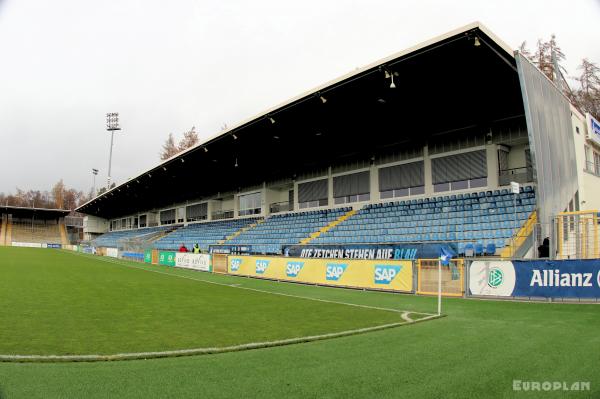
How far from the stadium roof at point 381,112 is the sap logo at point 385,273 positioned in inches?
310

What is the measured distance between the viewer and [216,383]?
4.35 meters

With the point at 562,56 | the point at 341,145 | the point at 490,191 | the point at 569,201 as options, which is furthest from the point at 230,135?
the point at 562,56

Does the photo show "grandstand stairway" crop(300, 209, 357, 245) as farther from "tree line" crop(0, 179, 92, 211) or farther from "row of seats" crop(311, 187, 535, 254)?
"tree line" crop(0, 179, 92, 211)

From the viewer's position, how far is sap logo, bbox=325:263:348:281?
642 inches

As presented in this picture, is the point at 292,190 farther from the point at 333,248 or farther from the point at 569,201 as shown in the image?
the point at 569,201

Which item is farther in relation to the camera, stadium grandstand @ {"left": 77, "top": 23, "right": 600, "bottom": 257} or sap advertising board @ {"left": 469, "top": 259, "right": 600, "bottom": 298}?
stadium grandstand @ {"left": 77, "top": 23, "right": 600, "bottom": 257}

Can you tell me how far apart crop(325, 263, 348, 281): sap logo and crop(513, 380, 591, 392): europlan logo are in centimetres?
1190

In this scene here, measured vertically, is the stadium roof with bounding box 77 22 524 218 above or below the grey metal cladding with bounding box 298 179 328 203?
above

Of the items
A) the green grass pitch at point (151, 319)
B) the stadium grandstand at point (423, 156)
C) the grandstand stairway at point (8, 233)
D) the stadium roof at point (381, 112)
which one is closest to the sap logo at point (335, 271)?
the stadium grandstand at point (423, 156)

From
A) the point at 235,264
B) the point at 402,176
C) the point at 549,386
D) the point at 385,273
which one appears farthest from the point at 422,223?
the point at 549,386

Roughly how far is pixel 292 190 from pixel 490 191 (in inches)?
707

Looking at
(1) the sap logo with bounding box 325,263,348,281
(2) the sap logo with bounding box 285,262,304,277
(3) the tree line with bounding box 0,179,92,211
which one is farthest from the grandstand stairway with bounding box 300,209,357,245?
(3) the tree line with bounding box 0,179,92,211

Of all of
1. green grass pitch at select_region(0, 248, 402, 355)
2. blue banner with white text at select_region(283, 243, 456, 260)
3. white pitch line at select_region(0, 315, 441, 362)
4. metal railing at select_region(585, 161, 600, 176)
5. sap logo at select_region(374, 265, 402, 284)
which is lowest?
green grass pitch at select_region(0, 248, 402, 355)

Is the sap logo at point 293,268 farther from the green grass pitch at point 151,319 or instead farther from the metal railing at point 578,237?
the metal railing at point 578,237
